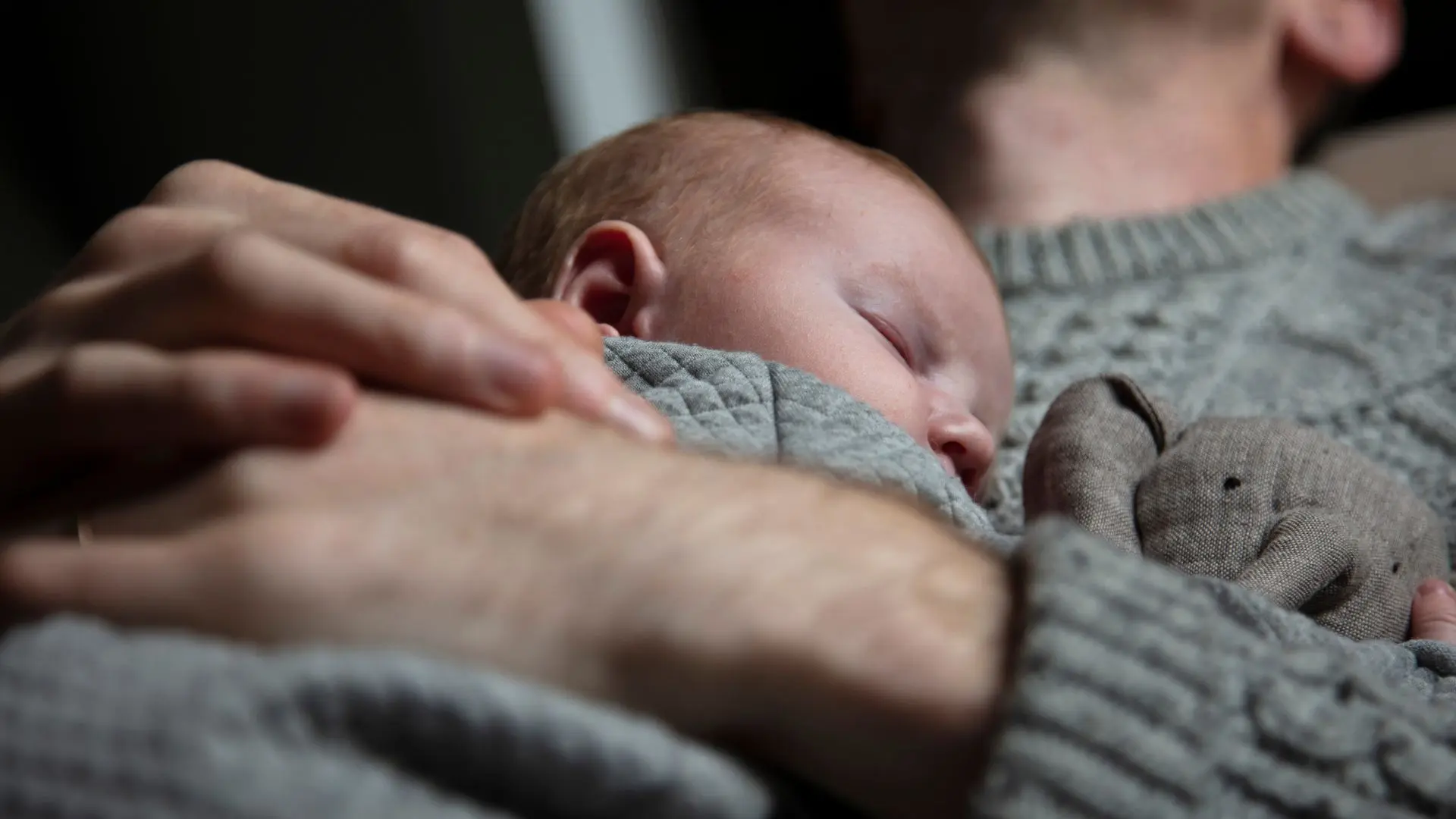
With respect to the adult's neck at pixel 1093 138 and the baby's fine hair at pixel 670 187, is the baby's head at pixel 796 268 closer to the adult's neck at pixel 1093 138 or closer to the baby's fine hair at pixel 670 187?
the baby's fine hair at pixel 670 187

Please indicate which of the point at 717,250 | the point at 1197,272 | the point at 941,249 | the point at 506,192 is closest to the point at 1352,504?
the point at 941,249

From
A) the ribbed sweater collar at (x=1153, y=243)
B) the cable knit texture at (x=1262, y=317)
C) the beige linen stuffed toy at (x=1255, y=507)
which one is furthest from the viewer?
the ribbed sweater collar at (x=1153, y=243)

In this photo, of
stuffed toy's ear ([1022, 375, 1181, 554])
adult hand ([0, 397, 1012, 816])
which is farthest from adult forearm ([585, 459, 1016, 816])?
stuffed toy's ear ([1022, 375, 1181, 554])

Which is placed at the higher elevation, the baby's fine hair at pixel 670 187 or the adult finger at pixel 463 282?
the adult finger at pixel 463 282

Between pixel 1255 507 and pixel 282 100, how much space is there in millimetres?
1674

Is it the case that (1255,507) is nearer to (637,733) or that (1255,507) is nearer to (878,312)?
(878,312)

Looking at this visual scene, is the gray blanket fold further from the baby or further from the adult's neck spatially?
the adult's neck

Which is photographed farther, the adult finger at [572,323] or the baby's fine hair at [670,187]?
the baby's fine hair at [670,187]

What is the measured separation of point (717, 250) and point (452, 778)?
0.46 m

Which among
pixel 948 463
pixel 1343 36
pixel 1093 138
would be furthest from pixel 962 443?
pixel 1343 36

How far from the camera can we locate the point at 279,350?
492 mm

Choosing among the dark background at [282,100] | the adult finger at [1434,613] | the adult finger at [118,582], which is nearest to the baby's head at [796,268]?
the adult finger at [1434,613]

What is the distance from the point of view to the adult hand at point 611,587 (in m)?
0.41

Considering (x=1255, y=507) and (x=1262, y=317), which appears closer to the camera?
(x=1255, y=507)
